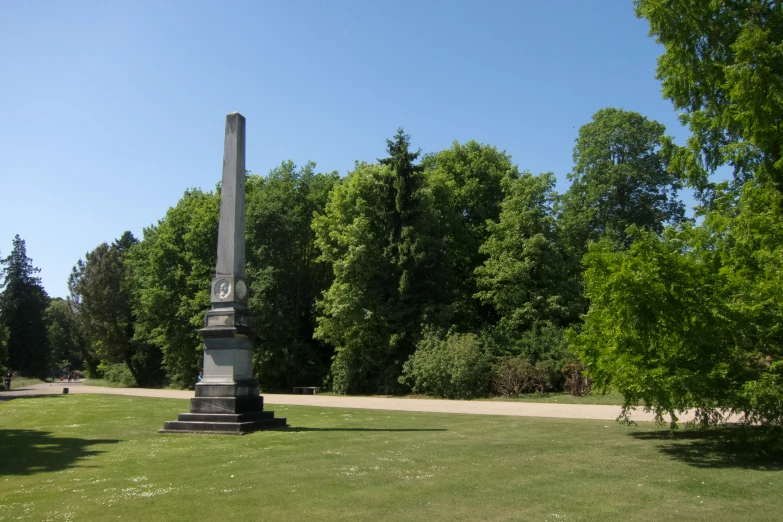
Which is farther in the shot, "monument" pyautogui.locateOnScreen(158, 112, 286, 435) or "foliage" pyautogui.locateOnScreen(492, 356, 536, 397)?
"foliage" pyautogui.locateOnScreen(492, 356, 536, 397)

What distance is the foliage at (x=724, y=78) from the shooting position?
13.5 metres

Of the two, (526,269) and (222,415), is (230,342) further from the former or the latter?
(526,269)

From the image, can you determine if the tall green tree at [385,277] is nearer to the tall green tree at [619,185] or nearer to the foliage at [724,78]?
the tall green tree at [619,185]

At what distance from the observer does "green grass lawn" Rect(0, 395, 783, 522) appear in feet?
21.9

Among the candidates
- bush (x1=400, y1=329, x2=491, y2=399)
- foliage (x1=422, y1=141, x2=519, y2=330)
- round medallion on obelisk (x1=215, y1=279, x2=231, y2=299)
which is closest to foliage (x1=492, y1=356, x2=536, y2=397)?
bush (x1=400, y1=329, x2=491, y2=399)

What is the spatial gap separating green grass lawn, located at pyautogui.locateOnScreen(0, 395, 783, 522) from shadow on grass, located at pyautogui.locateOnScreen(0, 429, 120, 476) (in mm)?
42

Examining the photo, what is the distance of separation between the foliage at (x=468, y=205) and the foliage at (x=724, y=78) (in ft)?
62.1

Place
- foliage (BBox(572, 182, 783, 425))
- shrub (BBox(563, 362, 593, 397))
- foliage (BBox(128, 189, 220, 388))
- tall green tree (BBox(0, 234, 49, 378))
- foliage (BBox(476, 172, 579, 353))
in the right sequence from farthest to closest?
tall green tree (BBox(0, 234, 49, 378)), foliage (BBox(128, 189, 220, 388)), foliage (BBox(476, 172, 579, 353)), shrub (BBox(563, 362, 593, 397)), foliage (BBox(572, 182, 783, 425))

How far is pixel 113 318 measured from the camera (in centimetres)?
5434

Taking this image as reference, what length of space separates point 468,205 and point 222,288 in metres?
27.1

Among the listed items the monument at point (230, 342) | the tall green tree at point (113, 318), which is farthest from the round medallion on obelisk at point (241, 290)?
the tall green tree at point (113, 318)

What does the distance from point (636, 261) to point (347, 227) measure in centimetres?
2607

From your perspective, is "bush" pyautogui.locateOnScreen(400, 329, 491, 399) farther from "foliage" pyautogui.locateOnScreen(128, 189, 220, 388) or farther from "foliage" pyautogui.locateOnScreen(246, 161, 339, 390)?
"foliage" pyautogui.locateOnScreen(128, 189, 220, 388)

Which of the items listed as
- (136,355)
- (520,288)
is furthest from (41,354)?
(520,288)
